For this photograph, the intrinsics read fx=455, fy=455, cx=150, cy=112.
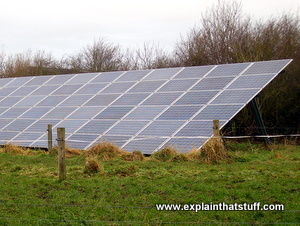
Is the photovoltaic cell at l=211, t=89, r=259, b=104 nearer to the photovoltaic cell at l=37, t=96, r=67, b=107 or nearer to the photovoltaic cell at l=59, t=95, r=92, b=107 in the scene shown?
the photovoltaic cell at l=59, t=95, r=92, b=107

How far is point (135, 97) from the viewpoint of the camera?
60.8ft

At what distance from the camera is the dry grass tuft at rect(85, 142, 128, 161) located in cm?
1377

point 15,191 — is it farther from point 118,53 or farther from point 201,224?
point 118,53

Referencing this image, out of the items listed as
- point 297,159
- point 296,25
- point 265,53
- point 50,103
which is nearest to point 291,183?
point 297,159

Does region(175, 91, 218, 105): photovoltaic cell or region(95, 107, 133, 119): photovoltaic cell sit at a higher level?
region(175, 91, 218, 105): photovoltaic cell

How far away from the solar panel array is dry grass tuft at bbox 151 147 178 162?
1.77ft

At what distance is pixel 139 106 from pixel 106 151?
392cm

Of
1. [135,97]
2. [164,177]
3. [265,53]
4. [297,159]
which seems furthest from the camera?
[265,53]

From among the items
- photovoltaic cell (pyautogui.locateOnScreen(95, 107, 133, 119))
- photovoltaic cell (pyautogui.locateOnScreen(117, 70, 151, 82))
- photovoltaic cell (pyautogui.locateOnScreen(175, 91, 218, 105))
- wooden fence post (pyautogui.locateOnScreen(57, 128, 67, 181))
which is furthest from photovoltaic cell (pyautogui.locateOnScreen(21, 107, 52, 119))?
wooden fence post (pyautogui.locateOnScreen(57, 128, 67, 181))

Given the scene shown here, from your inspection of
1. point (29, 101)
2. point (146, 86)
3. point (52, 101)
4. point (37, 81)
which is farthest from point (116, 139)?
point (37, 81)

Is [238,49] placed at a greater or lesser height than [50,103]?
greater

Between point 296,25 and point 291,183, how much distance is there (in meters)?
19.9

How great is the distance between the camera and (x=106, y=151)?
14023 mm

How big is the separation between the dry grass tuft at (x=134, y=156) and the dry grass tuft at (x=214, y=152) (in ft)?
6.12
